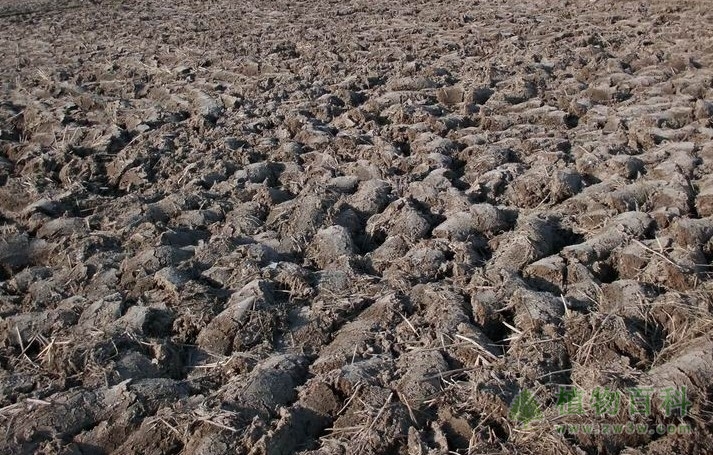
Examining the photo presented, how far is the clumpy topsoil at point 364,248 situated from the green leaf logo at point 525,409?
2 cm

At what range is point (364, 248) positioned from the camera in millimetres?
3264

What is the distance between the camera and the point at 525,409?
7.22ft

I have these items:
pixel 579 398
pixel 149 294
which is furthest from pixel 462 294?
pixel 149 294

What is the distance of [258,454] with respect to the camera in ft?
6.93

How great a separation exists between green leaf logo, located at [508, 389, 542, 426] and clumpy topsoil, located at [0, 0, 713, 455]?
0.02 meters

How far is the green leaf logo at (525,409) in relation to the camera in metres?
2.16

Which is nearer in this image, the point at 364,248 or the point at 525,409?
the point at 525,409

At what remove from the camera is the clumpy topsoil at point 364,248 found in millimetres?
2248

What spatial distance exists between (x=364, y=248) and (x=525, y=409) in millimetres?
1268

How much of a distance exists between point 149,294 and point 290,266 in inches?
23.8

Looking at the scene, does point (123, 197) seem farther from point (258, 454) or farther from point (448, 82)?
point (448, 82)

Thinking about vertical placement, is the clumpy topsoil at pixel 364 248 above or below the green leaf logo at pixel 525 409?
above

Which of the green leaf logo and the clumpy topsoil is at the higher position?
the clumpy topsoil

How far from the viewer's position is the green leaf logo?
216cm
